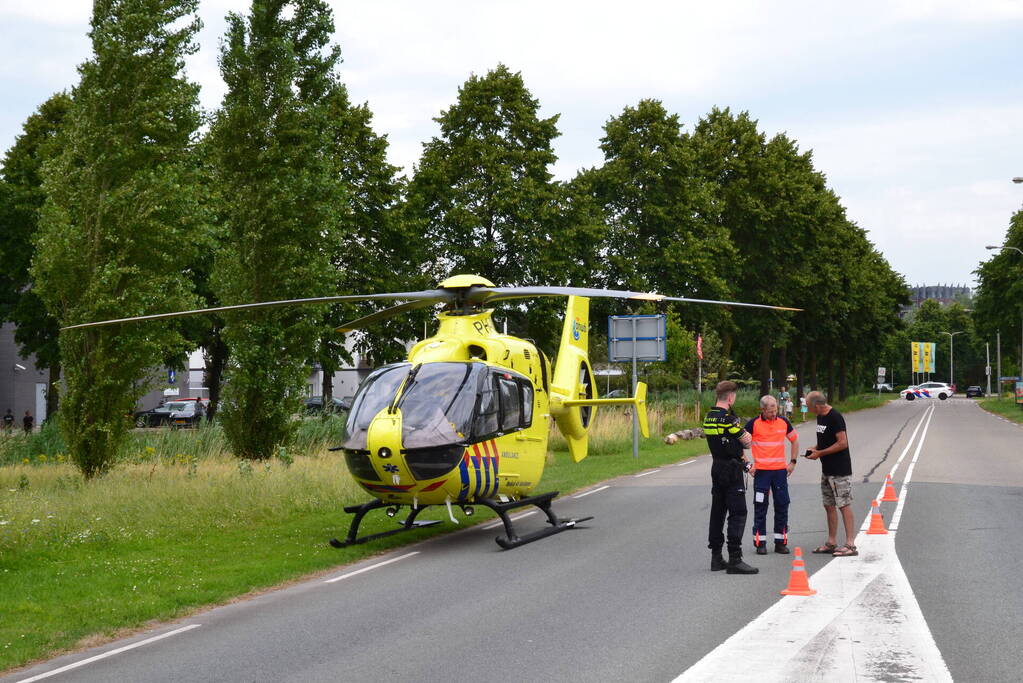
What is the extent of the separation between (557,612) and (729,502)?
264 centimetres

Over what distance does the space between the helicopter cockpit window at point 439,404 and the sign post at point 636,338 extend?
16030 mm

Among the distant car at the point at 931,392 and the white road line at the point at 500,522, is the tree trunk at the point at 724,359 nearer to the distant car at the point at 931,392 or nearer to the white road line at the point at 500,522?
the white road line at the point at 500,522

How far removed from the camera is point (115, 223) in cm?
1928

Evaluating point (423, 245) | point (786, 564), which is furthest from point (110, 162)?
point (423, 245)

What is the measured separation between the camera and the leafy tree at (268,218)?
74.2 feet

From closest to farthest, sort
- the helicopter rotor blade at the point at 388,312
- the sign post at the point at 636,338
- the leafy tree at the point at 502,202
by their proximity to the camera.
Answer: the helicopter rotor blade at the point at 388,312 < the sign post at the point at 636,338 < the leafy tree at the point at 502,202

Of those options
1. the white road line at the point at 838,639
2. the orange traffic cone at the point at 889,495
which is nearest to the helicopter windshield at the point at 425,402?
the white road line at the point at 838,639

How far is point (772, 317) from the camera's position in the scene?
50.5 metres

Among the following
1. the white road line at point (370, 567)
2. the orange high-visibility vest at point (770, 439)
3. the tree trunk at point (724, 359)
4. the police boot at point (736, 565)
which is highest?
the tree trunk at point (724, 359)

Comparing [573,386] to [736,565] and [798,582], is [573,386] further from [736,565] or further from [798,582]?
[798,582]

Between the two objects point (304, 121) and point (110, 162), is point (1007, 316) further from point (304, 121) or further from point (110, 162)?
point (110, 162)

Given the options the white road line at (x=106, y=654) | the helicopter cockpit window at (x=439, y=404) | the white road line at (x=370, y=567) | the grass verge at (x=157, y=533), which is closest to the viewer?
the white road line at (x=106, y=654)

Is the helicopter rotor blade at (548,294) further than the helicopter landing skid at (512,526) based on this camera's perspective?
Yes

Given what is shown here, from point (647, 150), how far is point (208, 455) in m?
29.5
